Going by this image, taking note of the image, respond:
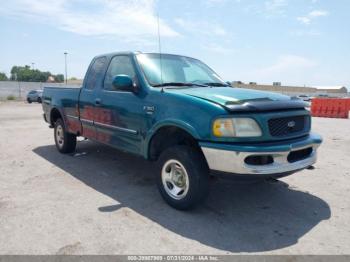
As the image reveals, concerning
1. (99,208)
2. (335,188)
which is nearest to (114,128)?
(99,208)

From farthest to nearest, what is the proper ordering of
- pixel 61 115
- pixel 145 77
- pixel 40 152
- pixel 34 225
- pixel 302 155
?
Result: pixel 40 152 → pixel 61 115 → pixel 145 77 → pixel 302 155 → pixel 34 225

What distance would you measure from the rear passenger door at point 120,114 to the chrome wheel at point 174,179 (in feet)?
2.13

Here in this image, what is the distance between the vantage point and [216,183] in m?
4.93

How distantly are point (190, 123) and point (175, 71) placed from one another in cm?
148

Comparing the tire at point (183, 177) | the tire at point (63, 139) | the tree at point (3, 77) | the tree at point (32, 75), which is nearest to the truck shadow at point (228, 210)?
the tire at point (183, 177)

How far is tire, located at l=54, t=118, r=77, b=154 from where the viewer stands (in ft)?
21.9

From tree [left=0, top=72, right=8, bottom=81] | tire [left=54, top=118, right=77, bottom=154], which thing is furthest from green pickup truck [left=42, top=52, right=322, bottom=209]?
tree [left=0, top=72, right=8, bottom=81]

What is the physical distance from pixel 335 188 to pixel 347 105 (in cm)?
1559

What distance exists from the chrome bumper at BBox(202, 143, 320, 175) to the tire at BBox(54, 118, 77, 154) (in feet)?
13.6

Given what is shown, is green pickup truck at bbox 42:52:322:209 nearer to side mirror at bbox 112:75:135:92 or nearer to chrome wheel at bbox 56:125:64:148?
side mirror at bbox 112:75:135:92

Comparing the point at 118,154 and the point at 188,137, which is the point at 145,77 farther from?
the point at 118,154

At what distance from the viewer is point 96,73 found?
17.9ft

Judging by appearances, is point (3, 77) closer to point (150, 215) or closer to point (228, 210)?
point (150, 215)

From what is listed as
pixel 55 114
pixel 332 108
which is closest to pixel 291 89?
pixel 332 108
